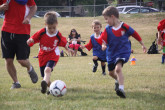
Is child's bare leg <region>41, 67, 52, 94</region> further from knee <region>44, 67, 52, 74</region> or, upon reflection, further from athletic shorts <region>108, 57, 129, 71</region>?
athletic shorts <region>108, 57, 129, 71</region>

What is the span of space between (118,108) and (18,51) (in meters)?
2.83

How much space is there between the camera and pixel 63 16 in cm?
4016

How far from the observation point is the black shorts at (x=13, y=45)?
20.7ft

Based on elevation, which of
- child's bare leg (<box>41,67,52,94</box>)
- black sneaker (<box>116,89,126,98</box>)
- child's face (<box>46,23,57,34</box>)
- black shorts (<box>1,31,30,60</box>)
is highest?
child's face (<box>46,23,57,34</box>)

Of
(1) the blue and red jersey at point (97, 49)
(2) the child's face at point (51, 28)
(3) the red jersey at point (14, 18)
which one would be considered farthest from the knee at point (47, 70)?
(1) the blue and red jersey at point (97, 49)

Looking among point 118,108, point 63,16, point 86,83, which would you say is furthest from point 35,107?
point 63,16

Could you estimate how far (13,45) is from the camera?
21.0 ft

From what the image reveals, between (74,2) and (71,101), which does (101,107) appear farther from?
(74,2)

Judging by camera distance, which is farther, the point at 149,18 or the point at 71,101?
the point at 149,18

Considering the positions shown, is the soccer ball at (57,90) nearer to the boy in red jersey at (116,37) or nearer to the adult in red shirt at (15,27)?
the boy in red jersey at (116,37)

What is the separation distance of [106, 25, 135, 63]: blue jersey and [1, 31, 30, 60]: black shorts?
1866mm

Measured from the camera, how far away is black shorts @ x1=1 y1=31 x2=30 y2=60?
20.7 feet

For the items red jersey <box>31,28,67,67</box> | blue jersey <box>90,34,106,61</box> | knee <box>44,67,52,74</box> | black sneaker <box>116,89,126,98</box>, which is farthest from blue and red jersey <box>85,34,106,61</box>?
black sneaker <box>116,89,126,98</box>

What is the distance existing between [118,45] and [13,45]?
89.6 inches
